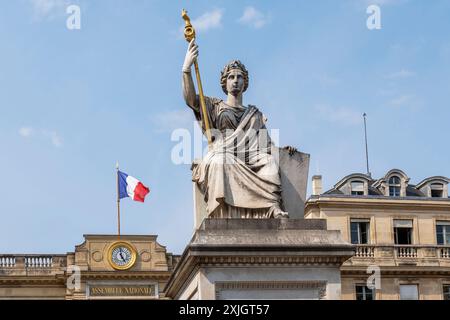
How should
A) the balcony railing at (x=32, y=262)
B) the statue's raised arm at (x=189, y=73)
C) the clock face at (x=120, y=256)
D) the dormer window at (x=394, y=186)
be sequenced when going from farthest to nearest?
the balcony railing at (x=32, y=262)
the clock face at (x=120, y=256)
the dormer window at (x=394, y=186)
the statue's raised arm at (x=189, y=73)

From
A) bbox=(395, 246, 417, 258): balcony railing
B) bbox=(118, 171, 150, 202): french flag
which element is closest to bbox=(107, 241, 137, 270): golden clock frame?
bbox=(118, 171, 150, 202): french flag

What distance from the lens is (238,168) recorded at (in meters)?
18.1

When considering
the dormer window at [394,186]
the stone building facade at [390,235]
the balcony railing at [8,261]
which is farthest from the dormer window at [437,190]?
the balcony railing at [8,261]

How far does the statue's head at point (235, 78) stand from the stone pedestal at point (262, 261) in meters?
2.55

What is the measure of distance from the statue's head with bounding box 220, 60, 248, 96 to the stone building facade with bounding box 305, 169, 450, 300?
159ft

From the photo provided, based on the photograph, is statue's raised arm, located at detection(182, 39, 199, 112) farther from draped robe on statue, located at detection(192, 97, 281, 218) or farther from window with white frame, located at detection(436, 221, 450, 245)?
window with white frame, located at detection(436, 221, 450, 245)

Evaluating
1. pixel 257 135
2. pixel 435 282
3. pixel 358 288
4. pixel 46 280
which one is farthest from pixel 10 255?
pixel 257 135

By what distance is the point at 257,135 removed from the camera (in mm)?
18641

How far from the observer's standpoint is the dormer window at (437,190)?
71.8 meters

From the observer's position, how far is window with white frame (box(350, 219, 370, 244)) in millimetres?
68812

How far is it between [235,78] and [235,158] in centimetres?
150

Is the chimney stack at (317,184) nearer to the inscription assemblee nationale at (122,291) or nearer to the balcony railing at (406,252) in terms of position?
the balcony railing at (406,252)
